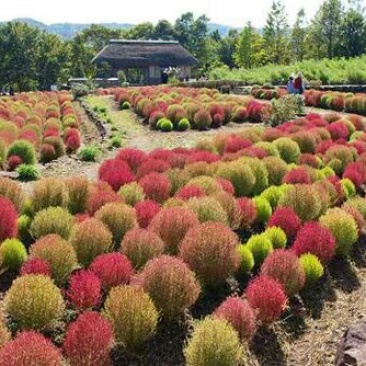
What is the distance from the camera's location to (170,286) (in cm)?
532

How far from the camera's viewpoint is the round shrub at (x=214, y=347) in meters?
4.44

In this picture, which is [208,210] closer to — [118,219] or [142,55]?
[118,219]

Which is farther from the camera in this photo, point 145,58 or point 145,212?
point 145,58

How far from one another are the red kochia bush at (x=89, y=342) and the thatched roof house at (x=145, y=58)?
177 ft

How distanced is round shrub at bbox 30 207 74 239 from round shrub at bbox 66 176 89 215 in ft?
4.02

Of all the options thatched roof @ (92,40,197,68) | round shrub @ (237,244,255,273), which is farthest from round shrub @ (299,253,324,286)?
thatched roof @ (92,40,197,68)

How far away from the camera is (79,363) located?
4.37 meters

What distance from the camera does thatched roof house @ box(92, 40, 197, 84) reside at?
5894cm

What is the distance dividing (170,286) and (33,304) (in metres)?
1.29

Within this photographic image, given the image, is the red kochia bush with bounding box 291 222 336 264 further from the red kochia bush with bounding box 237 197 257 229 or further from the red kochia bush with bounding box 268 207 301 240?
the red kochia bush with bounding box 237 197 257 229

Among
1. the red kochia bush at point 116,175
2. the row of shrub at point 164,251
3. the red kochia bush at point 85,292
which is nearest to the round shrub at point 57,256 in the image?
the row of shrub at point 164,251

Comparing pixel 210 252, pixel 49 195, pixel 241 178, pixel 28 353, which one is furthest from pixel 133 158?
pixel 28 353

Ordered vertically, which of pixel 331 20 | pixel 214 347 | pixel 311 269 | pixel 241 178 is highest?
pixel 331 20

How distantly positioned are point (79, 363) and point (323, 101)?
2127 cm
